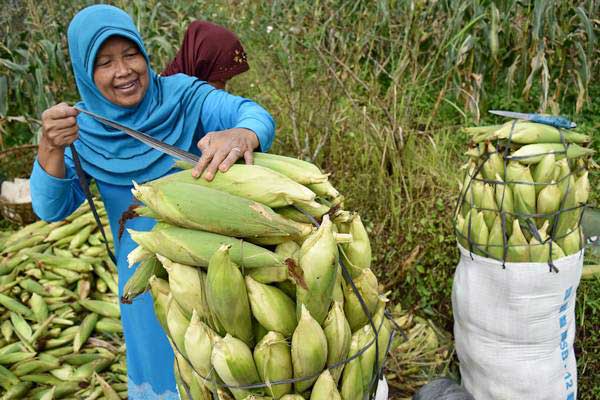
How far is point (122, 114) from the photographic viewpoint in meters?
1.76

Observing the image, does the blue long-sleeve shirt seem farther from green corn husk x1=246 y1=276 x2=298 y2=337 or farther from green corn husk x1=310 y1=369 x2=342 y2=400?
green corn husk x1=310 y1=369 x2=342 y2=400

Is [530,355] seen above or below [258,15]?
below

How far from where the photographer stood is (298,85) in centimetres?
387

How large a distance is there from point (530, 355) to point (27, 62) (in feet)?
14.5

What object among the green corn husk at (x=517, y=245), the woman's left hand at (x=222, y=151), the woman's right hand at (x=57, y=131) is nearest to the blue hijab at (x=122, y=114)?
the woman's right hand at (x=57, y=131)

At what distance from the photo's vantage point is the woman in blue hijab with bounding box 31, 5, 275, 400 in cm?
160

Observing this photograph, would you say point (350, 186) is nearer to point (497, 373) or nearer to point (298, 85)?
point (298, 85)

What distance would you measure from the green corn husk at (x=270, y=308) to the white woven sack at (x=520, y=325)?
1.36 meters

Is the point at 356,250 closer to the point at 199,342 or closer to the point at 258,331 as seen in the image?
the point at 258,331

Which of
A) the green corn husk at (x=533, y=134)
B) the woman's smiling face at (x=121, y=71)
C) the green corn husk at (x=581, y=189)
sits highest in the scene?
the woman's smiling face at (x=121, y=71)

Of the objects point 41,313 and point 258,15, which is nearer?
point 41,313

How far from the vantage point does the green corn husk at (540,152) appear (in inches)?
79.2

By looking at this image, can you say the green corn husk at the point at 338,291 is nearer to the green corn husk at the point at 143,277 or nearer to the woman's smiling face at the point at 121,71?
the green corn husk at the point at 143,277

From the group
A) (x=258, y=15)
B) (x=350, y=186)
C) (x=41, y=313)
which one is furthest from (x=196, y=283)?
(x=258, y=15)
